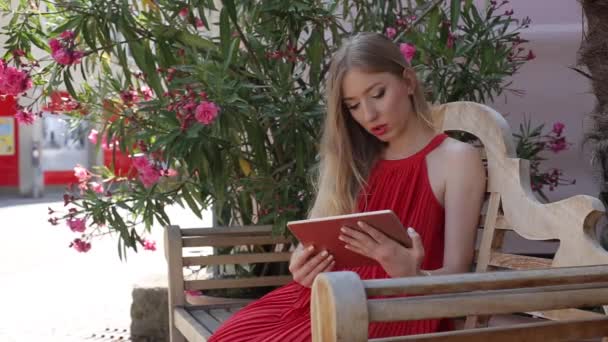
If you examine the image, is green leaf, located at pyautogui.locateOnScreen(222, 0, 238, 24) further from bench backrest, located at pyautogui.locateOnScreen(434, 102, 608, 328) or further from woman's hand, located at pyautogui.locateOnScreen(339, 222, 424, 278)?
woman's hand, located at pyautogui.locateOnScreen(339, 222, 424, 278)

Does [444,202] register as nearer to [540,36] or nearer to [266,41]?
[266,41]

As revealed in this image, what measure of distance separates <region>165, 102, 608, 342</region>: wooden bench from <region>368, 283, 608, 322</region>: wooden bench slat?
13mm

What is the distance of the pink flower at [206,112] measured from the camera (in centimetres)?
342

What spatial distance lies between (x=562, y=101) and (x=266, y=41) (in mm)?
1568

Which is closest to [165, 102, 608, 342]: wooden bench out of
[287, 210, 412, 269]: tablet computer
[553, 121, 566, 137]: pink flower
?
[287, 210, 412, 269]: tablet computer

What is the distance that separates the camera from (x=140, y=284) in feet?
17.8

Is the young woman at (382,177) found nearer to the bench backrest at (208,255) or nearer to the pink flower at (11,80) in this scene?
the bench backrest at (208,255)

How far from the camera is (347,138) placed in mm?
2889

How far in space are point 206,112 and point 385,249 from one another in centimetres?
139

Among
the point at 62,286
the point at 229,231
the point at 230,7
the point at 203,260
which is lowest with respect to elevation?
the point at 62,286

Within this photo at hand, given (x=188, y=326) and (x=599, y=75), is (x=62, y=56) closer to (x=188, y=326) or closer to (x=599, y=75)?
(x=188, y=326)

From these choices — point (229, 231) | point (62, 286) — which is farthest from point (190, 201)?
point (62, 286)

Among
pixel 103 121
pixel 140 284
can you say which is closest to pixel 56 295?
pixel 140 284

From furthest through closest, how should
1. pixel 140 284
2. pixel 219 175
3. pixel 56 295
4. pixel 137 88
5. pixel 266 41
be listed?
1. pixel 56 295
2. pixel 140 284
3. pixel 137 88
4. pixel 266 41
5. pixel 219 175
